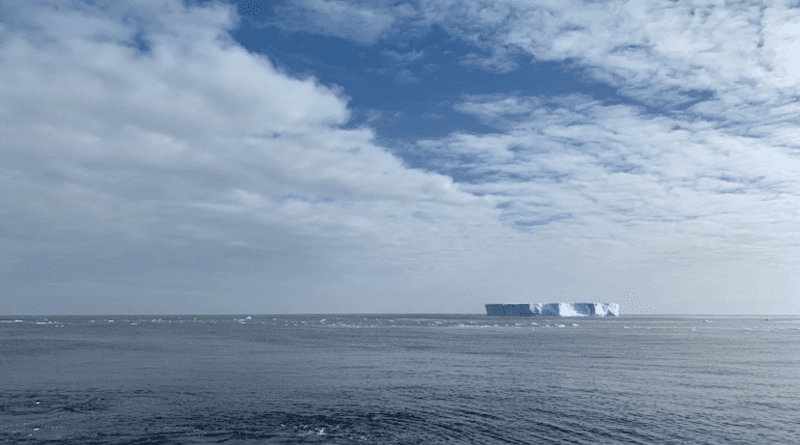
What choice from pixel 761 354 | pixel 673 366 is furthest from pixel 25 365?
pixel 761 354

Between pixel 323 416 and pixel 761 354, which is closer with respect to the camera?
pixel 323 416

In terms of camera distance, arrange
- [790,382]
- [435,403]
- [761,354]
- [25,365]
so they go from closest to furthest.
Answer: [435,403] → [790,382] → [25,365] → [761,354]

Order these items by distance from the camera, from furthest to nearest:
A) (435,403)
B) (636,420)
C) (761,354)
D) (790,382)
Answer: (761,354) → (790,382) → (435,403) → (636,420)

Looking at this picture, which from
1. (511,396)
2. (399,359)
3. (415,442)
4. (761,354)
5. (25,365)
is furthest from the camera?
(761,354)

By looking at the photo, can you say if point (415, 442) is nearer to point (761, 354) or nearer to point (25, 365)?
point (25, 365)

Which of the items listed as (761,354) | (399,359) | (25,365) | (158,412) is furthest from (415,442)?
(761,354)

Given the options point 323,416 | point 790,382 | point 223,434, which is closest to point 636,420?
point 323,416

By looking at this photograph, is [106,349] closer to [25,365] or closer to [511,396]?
[25,365]

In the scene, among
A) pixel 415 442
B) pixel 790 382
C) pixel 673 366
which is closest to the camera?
pixel 415 442

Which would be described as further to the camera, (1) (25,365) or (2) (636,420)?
(1) (25,365)
